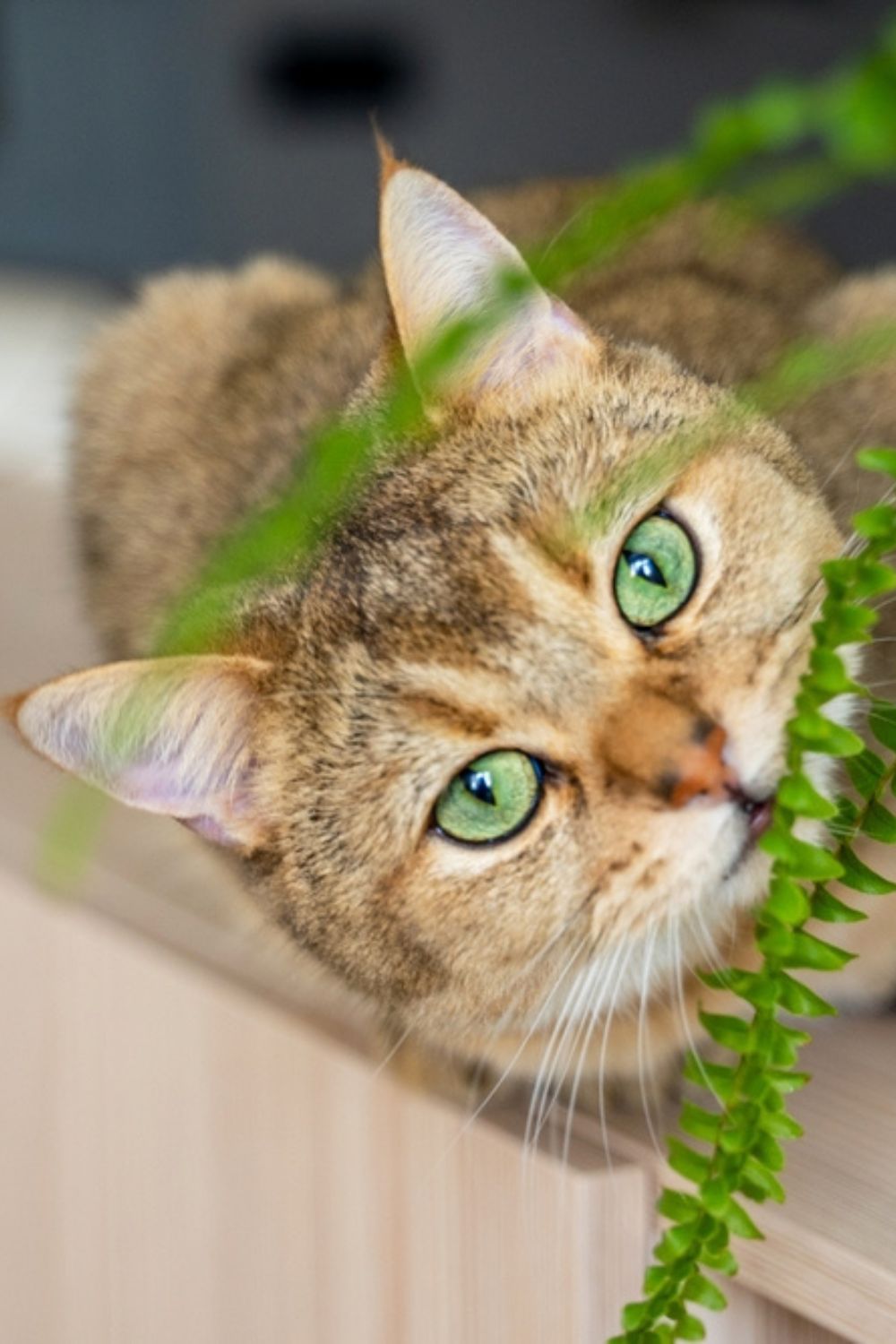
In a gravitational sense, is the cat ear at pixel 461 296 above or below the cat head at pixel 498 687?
above

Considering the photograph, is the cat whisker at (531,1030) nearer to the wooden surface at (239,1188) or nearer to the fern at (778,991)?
the wooden surface at (239,1188)

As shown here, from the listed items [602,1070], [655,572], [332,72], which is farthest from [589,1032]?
[332,72]

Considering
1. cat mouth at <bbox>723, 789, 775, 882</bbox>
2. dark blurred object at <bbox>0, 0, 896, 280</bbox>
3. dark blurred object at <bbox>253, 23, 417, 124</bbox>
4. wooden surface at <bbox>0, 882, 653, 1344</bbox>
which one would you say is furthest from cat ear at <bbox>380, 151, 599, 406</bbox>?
dark blurred object at <bbox>253, 23, 417, 124</bbox>

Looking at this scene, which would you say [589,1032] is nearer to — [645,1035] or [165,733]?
[645,1035]

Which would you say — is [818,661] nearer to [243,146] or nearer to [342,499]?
[342,499]

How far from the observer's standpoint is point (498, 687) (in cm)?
77

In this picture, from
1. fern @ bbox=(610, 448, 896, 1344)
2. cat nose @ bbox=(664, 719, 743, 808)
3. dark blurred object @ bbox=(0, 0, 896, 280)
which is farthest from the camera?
dark blurred object @ bbox=(0, 0, 896, 280)

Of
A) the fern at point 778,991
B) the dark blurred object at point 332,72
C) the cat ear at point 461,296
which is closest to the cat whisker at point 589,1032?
the fern at point 778,991

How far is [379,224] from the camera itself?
2.38ft

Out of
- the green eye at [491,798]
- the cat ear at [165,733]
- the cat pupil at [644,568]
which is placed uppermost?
the cat pupil at [644,568]

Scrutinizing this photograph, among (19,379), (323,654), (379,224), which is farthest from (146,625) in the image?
(19,379)

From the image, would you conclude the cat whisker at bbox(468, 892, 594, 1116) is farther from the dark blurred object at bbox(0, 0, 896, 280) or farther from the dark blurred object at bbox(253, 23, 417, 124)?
the dark blurred object at bbox(253, 23, 417, 124)

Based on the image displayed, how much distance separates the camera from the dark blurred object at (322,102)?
1.48 meters

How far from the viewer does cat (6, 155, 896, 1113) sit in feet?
2.40
